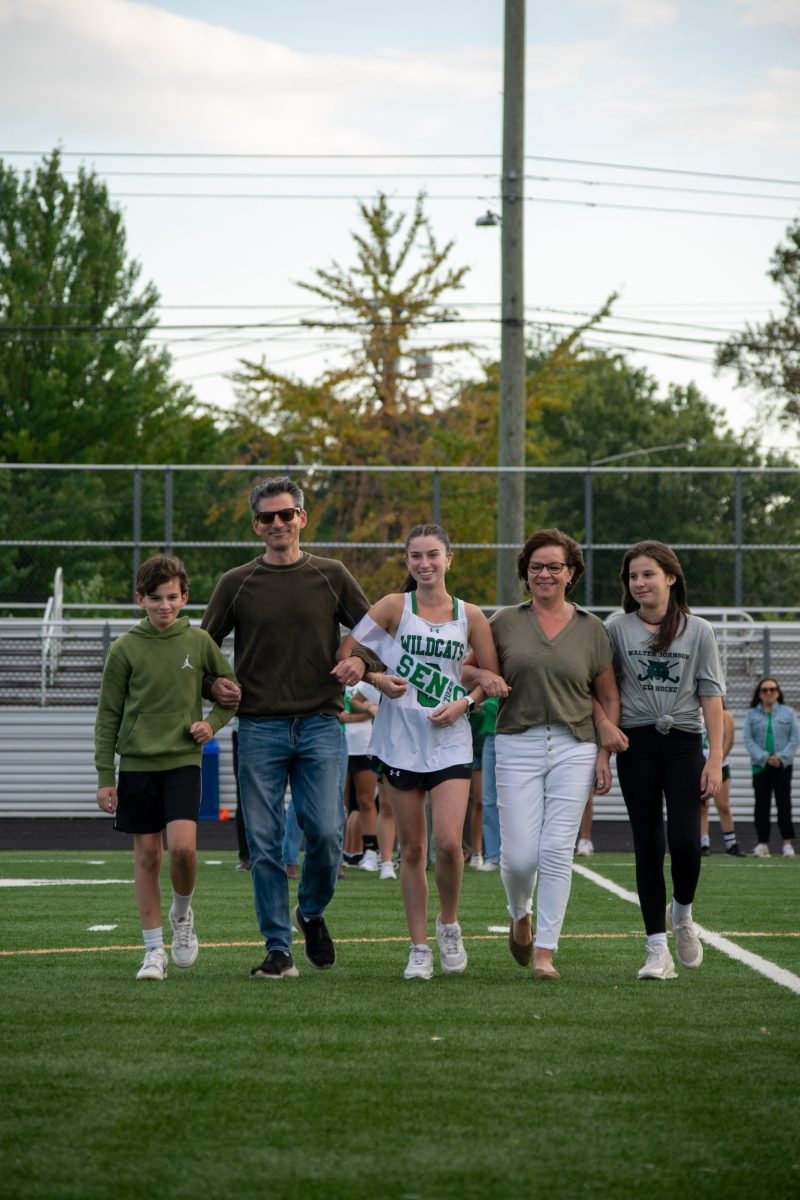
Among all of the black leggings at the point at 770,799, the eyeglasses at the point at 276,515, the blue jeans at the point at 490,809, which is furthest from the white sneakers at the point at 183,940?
the black leggings at the point at 770,799

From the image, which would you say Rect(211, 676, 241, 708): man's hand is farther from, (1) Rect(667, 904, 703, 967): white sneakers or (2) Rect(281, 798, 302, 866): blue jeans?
(2) Rect(281, 798, 302, 866): blue jeans

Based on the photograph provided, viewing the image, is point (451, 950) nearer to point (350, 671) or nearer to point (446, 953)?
point (446, 953)

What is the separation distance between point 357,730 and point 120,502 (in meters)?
9.24

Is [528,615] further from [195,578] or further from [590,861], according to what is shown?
[195,578]

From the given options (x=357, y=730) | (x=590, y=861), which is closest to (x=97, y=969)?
(x=357, y=730)

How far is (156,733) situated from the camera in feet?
24.1

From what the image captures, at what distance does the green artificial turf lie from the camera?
160 inches

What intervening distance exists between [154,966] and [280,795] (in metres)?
0.90

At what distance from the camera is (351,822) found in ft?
49.2

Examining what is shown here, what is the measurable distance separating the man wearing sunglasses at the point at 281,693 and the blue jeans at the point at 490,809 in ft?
23.0

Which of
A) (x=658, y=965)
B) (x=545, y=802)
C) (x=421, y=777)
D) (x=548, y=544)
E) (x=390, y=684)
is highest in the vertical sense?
(x=548, y=544)

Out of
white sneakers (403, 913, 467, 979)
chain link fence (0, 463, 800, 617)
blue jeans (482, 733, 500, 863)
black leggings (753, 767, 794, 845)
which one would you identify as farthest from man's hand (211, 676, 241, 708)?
chain link fence (0, 463, 800, 617)

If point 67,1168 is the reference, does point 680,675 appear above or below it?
above

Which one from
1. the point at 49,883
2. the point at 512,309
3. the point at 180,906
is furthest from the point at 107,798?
the point at 512,309
